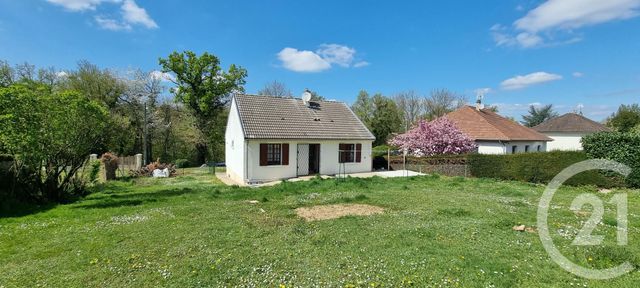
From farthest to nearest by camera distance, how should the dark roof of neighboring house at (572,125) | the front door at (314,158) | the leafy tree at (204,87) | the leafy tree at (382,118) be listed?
the leafy tree at (382,118) → the dark roof of neighboring house at (572,125) → the leafy tree at (204,87) → the front door at (314,158)

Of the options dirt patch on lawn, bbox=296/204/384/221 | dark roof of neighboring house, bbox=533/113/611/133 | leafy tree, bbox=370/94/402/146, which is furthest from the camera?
leafy tree, bbox=370/94/402/146

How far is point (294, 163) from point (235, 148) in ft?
12.0

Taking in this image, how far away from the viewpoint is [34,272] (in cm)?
473

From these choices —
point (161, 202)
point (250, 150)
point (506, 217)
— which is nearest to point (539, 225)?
point (506, 217)

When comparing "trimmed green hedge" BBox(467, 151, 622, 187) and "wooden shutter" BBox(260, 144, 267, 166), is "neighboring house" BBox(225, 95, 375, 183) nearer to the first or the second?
"wooden shutter" BBox(260, 144, 267, 166)

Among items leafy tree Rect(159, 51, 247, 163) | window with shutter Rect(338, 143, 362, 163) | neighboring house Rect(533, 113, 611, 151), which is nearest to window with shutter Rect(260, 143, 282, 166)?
window with shutter Rect(338, 143, 362, 163)

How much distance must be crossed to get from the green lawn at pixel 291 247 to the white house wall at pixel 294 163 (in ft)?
21.3

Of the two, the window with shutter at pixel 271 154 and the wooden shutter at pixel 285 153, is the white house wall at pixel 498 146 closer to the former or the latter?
the wooden shutter at pixel 285 153

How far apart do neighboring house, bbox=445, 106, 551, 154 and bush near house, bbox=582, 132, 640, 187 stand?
7.66 meters

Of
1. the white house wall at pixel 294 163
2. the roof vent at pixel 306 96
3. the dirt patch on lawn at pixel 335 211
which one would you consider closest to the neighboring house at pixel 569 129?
the white house wall at pixel 294 163

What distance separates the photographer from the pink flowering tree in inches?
866

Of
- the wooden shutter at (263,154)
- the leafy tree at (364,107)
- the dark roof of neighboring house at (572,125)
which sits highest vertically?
the leafy tree at (364,107)

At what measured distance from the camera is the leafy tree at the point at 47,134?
29.4 feet

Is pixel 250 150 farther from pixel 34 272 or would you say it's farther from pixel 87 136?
pixel 34 272
